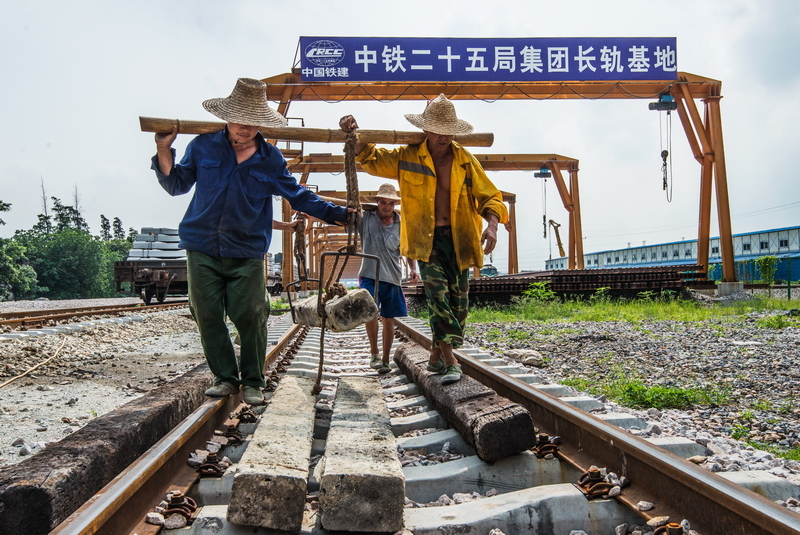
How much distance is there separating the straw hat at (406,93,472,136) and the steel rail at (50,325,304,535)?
2024mm

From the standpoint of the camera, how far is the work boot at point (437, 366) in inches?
146

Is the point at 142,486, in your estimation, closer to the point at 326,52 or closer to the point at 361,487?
the point at 361,487

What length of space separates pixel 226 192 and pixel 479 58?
1115 cm

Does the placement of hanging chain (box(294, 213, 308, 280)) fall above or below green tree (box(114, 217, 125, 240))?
below

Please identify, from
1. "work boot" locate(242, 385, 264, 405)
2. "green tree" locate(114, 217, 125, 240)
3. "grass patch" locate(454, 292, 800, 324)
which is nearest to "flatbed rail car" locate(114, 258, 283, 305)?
"grass patch" locate(454, 292, 800, 324)

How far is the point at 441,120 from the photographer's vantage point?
11.6ft

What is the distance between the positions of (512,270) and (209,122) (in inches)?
901

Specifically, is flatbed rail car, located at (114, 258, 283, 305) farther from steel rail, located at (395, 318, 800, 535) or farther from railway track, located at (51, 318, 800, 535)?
steel rail, located at (395, 318, 800, 535)

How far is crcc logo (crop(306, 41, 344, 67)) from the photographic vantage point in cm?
1290

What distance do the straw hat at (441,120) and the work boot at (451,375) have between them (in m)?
1.41

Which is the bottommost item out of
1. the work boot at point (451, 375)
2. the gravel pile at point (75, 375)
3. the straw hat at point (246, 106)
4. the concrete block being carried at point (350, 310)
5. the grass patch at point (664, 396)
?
the grass patch at point (664, 396)

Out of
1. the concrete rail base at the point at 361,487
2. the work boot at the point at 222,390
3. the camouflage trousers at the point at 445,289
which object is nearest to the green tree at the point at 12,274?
the work boot at the point at 222,390

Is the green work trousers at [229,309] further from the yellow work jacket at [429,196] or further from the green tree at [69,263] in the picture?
A: the green tree at [69,263]

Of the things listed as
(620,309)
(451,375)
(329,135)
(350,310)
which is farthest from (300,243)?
(620,309)
